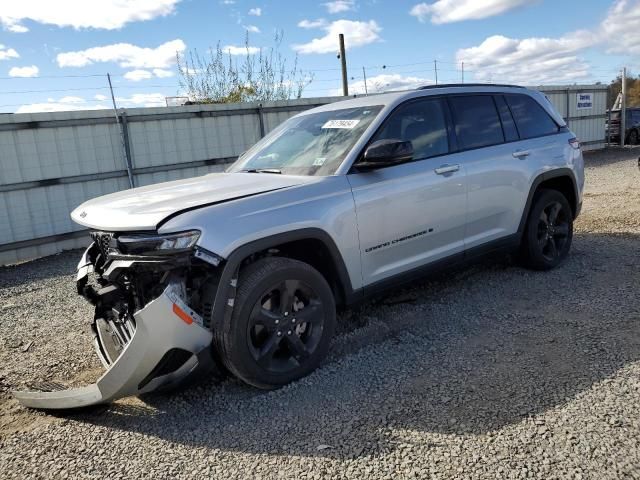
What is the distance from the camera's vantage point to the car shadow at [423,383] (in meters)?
2.88

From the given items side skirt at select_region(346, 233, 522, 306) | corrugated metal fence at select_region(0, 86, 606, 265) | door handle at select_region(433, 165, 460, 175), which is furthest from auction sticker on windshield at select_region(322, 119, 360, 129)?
corrugated metal fence at select_region(0, 86, 606, 265)

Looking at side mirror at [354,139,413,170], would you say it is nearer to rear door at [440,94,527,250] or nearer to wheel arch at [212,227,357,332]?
wheel arch at [212,227,357,332]

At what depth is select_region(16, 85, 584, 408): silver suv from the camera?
2.97m

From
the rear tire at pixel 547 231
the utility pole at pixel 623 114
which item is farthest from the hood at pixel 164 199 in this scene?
the utility pole at pixel 623 114

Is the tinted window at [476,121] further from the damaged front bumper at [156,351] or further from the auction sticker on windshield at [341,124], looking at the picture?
the damaged front bumper at [156,351]

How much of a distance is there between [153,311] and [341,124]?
2.12 m

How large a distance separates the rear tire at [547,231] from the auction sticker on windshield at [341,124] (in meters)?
2.23

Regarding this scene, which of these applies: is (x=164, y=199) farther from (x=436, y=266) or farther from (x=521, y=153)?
(x=521, y=153)

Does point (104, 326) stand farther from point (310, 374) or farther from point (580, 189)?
point (580, 189)

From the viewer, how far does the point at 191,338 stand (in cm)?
295

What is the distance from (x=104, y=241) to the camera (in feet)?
10.9

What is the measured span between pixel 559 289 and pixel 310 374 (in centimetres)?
269

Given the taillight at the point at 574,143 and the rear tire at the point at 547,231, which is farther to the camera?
the taillight at the point at 574,143

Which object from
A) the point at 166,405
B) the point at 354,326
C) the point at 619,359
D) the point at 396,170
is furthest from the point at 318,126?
the point at 619,359
